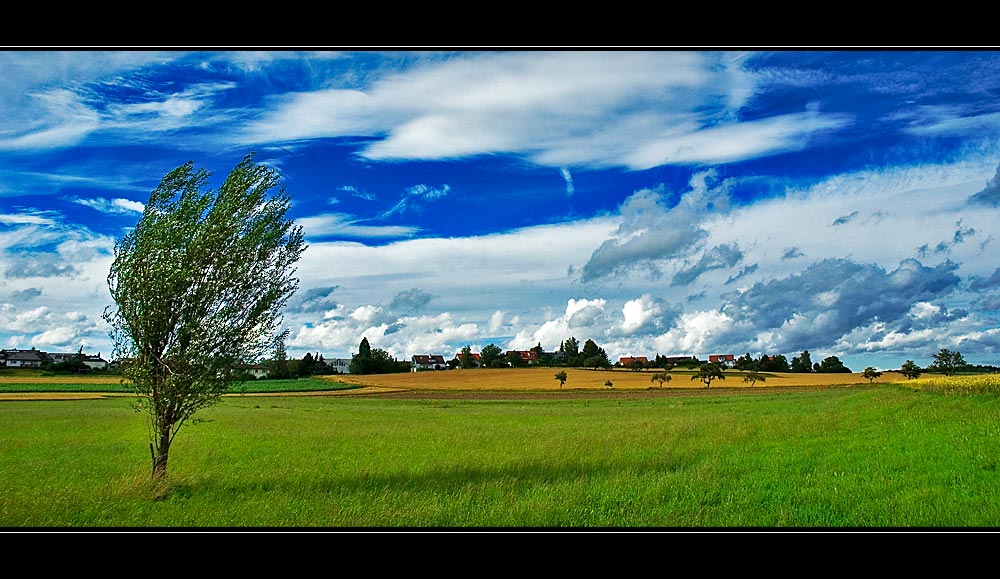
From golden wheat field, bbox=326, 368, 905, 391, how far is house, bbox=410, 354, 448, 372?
2089 cm

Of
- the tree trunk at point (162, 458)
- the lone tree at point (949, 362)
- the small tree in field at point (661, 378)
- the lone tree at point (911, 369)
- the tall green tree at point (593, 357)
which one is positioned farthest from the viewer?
the tall green tree at point (593, 357)

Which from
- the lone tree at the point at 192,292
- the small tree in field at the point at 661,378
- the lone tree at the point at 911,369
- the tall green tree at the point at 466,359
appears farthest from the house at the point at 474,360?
the lone tree at the point at 192,292

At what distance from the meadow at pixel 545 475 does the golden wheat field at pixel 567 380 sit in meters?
58.4

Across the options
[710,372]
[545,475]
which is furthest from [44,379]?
[710,372]

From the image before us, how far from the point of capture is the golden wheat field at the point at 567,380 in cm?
9138

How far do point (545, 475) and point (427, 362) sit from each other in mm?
129422

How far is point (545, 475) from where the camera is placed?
1894 centimetres

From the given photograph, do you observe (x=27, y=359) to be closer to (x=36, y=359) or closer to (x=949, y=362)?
(x=36, y=359)

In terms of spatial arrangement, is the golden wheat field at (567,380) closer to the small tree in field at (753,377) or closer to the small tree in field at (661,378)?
the small tree in field at (661,378)
